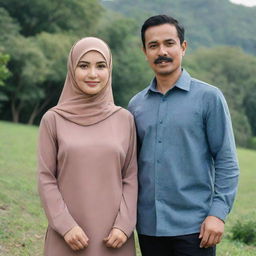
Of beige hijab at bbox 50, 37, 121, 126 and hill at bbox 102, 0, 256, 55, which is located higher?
hill at bbox 102, 0, 256, 55

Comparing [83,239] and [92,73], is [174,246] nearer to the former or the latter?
[83,239]

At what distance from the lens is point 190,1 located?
332 ft

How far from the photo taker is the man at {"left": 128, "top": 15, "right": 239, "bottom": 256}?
108 inches

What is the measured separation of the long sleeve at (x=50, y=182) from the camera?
2.69m

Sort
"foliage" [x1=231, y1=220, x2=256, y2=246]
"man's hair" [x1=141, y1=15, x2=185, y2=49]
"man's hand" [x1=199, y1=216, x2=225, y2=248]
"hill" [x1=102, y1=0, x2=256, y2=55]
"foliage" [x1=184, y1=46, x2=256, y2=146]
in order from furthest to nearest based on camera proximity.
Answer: "hill" [x1=102, y1=0, x2=256, y2=55] → "foliage" [x1=184, y1=46, x2=256, y2=146] → "foliage" [x1=231, y1=220, x2=256, y2=246] → "man's hair" [x1=141, y1=15, x2=185, y2=49] → "man's hand" [x1=199, y1=216, x2=225, y2=248]

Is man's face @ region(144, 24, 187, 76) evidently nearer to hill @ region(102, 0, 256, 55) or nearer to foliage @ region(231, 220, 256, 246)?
foliage @ region(231, 220, 256, 246)

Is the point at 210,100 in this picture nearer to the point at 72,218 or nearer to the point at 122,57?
the point at 72,218

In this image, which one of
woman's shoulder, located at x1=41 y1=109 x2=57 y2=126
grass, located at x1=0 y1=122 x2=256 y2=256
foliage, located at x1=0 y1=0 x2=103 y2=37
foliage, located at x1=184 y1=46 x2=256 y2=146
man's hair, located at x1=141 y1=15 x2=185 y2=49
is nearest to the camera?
woman's shoulder, located at x1=41 y1=109 x2=57 y2=126

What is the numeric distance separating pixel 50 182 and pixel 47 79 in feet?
98.9

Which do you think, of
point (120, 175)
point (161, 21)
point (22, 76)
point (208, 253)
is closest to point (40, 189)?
point (120, 175)

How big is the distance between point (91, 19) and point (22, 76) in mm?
10988

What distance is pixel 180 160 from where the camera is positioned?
2.79 m

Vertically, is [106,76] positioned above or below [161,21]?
below

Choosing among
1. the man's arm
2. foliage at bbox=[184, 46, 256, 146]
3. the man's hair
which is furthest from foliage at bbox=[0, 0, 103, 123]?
the man's arm
